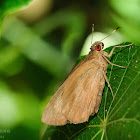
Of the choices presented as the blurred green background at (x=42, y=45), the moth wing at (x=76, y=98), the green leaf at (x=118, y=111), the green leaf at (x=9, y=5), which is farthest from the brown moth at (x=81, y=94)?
the blurred green background at (x=42, y=45)

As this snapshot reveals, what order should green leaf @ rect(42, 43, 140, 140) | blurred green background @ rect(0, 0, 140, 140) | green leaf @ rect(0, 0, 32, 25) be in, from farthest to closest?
blurred green background @ rect(0, 0, 140, 140) → green leaf @ rect(0, 0, 32, 25) → green leaf @ rect(42, 43, 140, 140)

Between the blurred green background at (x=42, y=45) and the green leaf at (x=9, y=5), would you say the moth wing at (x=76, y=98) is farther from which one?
the blurred green background at (x=42, y=45)

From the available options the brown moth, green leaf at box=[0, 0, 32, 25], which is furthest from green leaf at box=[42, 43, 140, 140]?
green leaf at box=[0, 0, 32, 25]

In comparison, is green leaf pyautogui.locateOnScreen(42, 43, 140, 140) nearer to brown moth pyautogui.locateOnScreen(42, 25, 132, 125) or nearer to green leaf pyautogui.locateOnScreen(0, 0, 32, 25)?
brown moth pyautogui.locateOnScreen(42, 25, 132, 125)

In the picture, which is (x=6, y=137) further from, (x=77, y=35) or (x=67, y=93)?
(x=77, y=35)

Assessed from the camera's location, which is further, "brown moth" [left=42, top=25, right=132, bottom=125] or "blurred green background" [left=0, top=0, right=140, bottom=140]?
"blurred green background" [left=0, top=0, right=140, bottom=140]

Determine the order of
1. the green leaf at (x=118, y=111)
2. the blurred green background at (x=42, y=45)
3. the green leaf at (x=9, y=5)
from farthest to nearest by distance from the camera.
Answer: the blurred green background at (x=42, y=45), the green leaf at (x=9, y=5), the green leaf at (x=118, y=111)

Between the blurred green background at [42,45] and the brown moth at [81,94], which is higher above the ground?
the blurred green background at [42,45]
